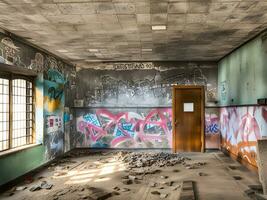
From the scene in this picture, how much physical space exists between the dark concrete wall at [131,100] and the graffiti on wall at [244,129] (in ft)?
4.53

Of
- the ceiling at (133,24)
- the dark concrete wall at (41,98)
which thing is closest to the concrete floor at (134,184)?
the dark concrete wall at (41,98)

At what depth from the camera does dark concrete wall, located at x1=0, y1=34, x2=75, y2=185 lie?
5.52 metres

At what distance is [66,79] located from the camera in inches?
354

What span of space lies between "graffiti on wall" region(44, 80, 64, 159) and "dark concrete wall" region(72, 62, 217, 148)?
1383 mm

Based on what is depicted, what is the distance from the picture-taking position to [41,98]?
7008 mm

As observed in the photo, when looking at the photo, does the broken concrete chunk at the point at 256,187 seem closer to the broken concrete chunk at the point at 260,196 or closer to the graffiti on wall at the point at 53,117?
the broken concrete chunk at the point at 260,196

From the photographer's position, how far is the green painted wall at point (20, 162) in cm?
536

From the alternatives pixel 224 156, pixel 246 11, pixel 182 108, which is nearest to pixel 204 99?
pixel 182 108

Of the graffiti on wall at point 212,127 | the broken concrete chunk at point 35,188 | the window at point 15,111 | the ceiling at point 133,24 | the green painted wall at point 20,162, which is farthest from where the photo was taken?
the graffiti on wall at point 212,127

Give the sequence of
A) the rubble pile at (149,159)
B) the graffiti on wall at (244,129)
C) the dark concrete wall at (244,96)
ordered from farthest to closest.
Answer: the rubble pile at (149,159)
the graffiti on wall at (244,129)
the dark concrete wall at (244,96)

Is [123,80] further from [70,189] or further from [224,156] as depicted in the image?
[70,189]

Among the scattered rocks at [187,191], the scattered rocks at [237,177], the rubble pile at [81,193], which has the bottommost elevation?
the rubble pile at [81,193]

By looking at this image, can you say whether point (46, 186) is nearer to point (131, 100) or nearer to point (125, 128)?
point (125, 128)

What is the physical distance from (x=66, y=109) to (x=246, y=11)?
6.21 meters
